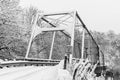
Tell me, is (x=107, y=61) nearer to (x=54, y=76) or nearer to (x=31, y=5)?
(x=31, y=5)

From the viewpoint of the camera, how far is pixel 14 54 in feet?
61.9

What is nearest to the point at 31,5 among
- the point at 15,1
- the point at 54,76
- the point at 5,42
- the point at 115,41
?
the point at 15,1

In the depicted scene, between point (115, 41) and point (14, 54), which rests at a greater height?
point (115, 41)

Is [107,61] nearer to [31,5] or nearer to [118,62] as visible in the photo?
[118,62]

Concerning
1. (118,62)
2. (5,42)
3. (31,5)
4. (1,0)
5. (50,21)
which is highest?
(31,5)

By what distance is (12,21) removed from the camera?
1697 centimetres

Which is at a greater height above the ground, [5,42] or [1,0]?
[1,0]

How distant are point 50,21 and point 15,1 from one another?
25.3 feet

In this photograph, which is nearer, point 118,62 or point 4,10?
point 4,10

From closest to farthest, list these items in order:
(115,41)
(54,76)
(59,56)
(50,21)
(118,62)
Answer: (54,76) → (50,21) → (59,56) → (118,62) → (115,41)

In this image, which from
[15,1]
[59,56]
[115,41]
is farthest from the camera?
[115,41]

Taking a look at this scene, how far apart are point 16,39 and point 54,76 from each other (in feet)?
42.3

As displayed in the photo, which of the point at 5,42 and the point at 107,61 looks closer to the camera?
the point at 5,42

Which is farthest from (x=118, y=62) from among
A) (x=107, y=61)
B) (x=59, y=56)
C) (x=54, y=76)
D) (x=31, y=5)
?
(x=54, y=76)
